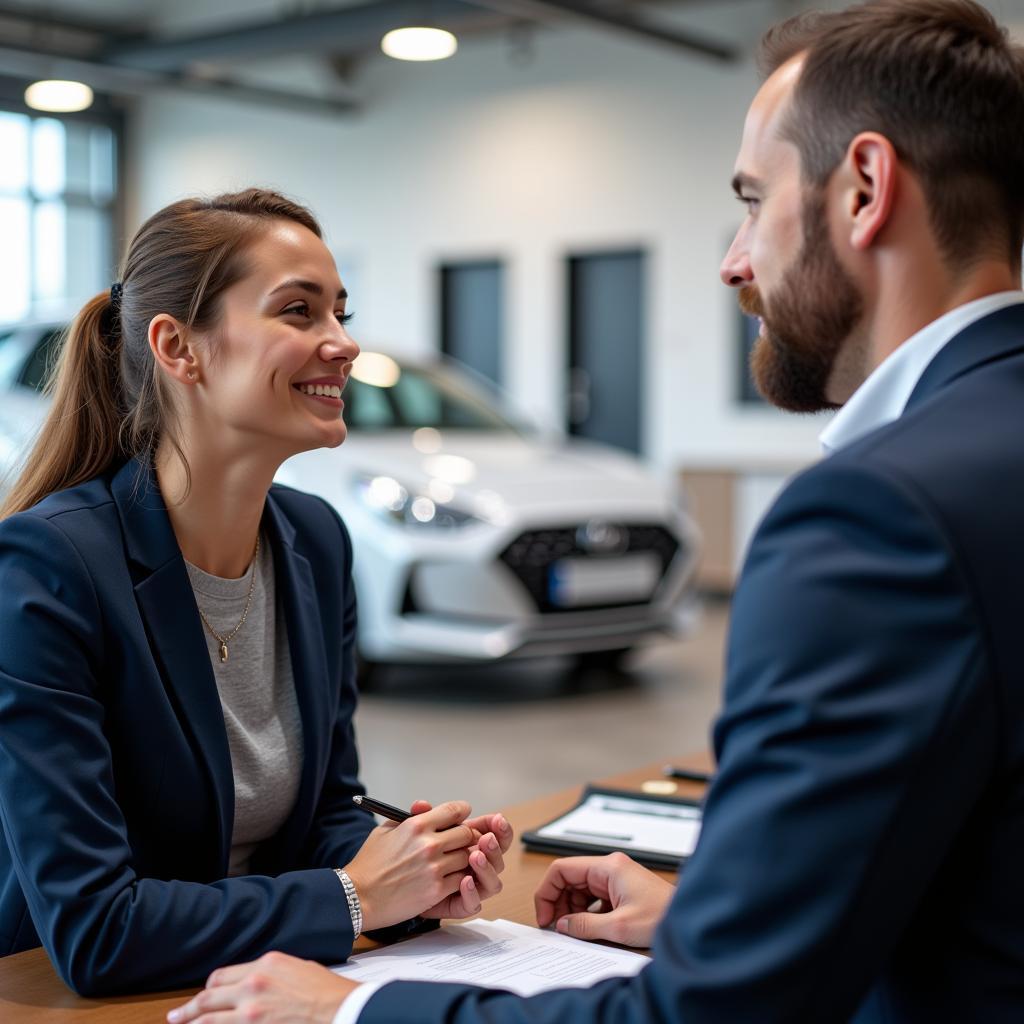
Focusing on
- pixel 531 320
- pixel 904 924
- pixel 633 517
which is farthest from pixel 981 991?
pixel 531 320

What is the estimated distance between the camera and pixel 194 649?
143cm

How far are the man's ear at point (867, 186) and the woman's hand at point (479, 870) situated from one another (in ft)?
2.30

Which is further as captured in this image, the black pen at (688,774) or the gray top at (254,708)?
the black pen at (688,774)

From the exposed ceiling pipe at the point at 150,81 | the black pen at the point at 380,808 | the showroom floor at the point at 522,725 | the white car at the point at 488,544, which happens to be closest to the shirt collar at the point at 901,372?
the black pen at the point at 380,808

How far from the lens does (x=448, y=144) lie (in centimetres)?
1066

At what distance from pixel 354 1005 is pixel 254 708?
0.68 meters

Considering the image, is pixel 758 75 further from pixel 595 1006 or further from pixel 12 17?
pixel 12 17

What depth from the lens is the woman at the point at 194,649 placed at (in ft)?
4.05

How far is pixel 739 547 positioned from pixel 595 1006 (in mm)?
7412

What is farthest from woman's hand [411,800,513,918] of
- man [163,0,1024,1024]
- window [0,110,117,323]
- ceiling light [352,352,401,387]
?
window [0,110,117,323]

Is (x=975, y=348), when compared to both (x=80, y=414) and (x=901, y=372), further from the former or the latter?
(x=80, y=414)

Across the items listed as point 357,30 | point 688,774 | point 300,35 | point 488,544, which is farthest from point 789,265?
point 300,35

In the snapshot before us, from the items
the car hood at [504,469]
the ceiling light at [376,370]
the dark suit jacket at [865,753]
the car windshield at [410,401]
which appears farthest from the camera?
the ceiling light at [376,370]

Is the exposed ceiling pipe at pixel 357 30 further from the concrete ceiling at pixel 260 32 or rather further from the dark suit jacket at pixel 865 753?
the dark suit jacket at pixel 865 753
